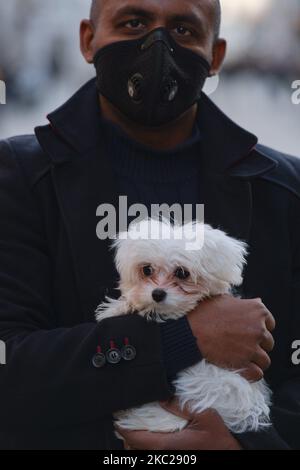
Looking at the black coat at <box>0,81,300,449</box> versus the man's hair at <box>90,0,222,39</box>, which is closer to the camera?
the black coat at <box>0,81,300,449</box>

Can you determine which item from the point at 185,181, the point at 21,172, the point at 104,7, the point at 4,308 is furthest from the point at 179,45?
the point at 4,308

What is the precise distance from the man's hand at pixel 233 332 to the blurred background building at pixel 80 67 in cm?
187

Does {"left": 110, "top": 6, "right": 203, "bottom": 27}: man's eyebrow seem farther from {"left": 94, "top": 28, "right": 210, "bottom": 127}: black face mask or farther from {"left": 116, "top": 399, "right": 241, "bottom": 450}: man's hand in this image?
{"left": 116, "top": 399, "right": 241, "bottom": 450}: man's hand

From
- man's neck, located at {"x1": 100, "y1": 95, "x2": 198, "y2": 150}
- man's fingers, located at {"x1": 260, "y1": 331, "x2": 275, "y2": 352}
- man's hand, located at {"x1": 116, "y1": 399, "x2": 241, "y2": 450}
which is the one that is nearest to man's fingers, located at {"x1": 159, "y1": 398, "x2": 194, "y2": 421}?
man's hand, located at {"x1": 116, "y1": 399, "x2": 241, "y2": 450}

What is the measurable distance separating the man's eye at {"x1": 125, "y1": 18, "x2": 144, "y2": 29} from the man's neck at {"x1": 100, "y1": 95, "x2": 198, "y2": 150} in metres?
0.22

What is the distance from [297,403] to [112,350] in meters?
0.53

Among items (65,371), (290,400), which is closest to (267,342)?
(290,400)

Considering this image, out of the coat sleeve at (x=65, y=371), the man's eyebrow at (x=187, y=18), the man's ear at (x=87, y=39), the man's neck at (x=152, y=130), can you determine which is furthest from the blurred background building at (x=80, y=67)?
the coat sleeve at (x=65, y=371)

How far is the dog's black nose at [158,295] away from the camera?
1.65 meters

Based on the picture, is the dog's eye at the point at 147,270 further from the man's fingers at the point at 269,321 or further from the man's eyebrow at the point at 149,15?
the man's eyebrow at the point at 149,15

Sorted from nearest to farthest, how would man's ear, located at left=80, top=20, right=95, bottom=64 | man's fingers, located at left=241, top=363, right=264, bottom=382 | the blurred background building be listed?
man's fingers, located at left=241, top=363, right=264, bottom=382
man's ear, located at left=80, top=20, right=95, bottom=64
the blurred background building

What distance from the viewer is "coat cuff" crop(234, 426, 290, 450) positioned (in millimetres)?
1720

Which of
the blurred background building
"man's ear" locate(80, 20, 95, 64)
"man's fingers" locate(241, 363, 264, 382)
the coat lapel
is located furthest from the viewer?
the blurred background building

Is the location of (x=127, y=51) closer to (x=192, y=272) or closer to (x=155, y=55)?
(x=155, y=55)
